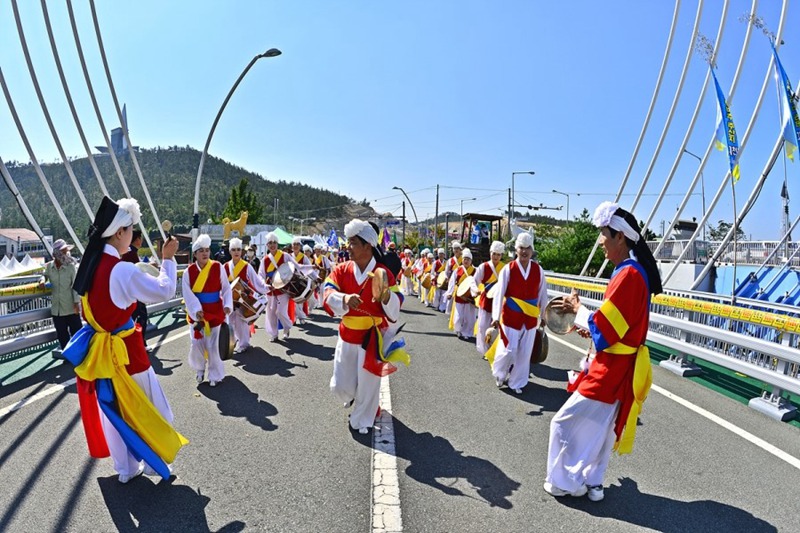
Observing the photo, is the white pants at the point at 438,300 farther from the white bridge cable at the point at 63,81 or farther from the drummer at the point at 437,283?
the white bridge cable at the point at 63,81

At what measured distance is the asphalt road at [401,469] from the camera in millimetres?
3270

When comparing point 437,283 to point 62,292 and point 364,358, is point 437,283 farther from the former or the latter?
point 364,358

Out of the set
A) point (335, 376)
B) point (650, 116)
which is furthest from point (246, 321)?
point (650, 116)

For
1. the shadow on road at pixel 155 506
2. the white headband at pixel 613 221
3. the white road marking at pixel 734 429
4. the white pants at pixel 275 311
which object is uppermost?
the white headband at pixel 613 221

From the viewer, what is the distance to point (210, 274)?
21.8ft

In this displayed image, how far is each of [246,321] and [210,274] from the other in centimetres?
208

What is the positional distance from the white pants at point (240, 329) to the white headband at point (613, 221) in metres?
6.41

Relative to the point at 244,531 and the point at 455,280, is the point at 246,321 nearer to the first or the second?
the point at 455,280

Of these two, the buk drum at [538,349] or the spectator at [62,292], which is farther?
the spectator at [62,292]

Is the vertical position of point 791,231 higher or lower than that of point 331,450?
higher

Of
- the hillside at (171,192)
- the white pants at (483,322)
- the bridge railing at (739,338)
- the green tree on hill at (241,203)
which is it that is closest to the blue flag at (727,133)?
the bridge railing at (739,338)

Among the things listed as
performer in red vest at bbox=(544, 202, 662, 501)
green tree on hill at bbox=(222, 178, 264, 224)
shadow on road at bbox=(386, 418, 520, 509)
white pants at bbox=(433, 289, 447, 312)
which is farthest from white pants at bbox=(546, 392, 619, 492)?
green tree on hill at bbox=(222, 178, 264, 224)

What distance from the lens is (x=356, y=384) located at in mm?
5055

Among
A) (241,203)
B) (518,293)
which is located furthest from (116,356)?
(241,203)
